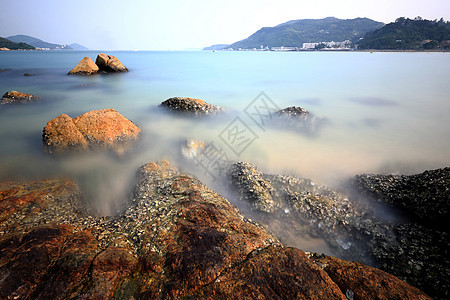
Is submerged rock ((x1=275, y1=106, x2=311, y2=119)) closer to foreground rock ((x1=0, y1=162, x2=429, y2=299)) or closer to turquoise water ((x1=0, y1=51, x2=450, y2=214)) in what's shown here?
turquoise water ((x1=0, y1=51, x2=450, y2=214))

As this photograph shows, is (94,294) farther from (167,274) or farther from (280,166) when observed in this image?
(280,166)

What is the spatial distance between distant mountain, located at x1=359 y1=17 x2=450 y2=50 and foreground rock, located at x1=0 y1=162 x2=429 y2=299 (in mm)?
143713

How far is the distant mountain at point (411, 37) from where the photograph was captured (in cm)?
10124

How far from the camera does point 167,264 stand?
9.42ft

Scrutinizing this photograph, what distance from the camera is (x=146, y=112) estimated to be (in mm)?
14234

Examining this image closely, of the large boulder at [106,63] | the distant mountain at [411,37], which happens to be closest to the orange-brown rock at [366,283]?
the large boulder at [106,63]

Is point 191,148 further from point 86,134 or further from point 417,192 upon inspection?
point 417,192

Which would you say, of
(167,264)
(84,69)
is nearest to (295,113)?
(167,264)

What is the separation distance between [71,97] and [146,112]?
8.56 meters

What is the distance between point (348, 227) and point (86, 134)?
9.57m

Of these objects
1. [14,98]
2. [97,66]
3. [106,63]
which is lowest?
[14,98]

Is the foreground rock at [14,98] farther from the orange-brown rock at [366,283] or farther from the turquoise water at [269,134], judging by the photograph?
the orange-brown rock at [366,283]

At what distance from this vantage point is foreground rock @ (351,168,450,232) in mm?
4776

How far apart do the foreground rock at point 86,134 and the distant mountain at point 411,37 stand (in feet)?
470
